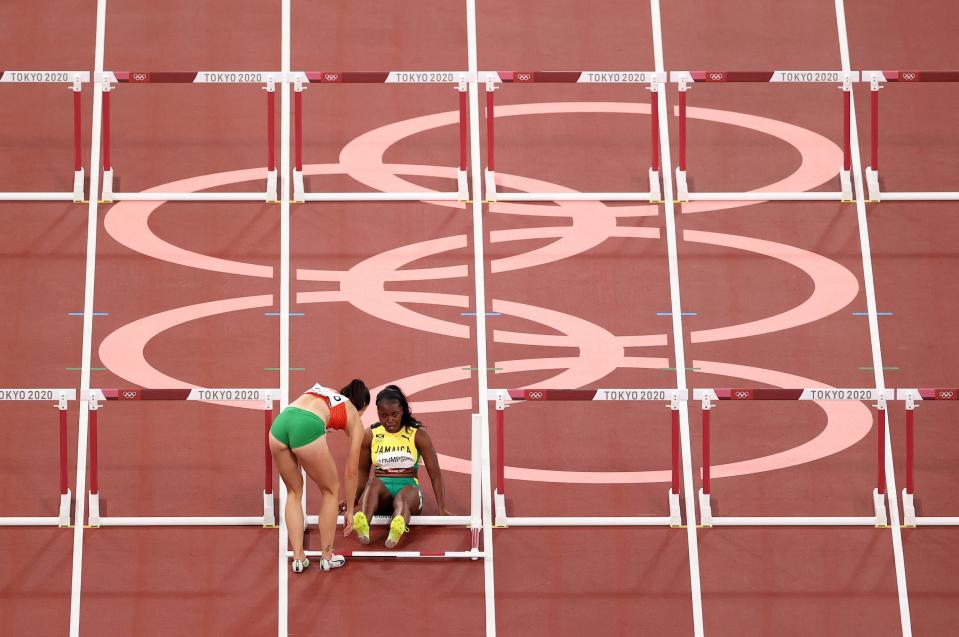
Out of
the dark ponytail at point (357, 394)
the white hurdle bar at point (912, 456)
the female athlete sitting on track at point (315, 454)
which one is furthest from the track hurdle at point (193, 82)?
the white hurdle bar at point (912, 456)

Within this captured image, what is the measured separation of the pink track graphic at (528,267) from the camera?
1149 cm

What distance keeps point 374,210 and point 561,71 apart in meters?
2.05

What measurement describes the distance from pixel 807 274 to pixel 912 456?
6.33 ft

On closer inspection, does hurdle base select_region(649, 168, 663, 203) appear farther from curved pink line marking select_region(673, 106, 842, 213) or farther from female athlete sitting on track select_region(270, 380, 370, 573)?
female athlete sitting on track select_region(270, 380, 370, 573)

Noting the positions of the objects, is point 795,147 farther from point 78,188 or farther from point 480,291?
point 78,188

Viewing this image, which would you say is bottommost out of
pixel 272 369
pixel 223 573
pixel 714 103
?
pixel 223 573

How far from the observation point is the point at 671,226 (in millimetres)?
12336

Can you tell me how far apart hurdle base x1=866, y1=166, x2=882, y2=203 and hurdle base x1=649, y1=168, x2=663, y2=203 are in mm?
1722

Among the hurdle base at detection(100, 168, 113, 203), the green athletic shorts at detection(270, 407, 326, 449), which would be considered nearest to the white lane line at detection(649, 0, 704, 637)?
the green athletic shorts at detection(270, 407, 326, 449)

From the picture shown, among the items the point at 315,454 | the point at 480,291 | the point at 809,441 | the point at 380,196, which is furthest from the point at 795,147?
the point at 315,454

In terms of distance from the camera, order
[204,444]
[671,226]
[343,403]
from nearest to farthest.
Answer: [343,403] < [204,444] < [671,226]

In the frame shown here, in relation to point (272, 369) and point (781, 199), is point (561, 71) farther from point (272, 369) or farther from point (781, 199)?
point (272, 369)

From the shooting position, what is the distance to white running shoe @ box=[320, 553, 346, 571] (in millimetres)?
10398

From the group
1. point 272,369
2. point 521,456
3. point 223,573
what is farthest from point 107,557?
point 521,456
